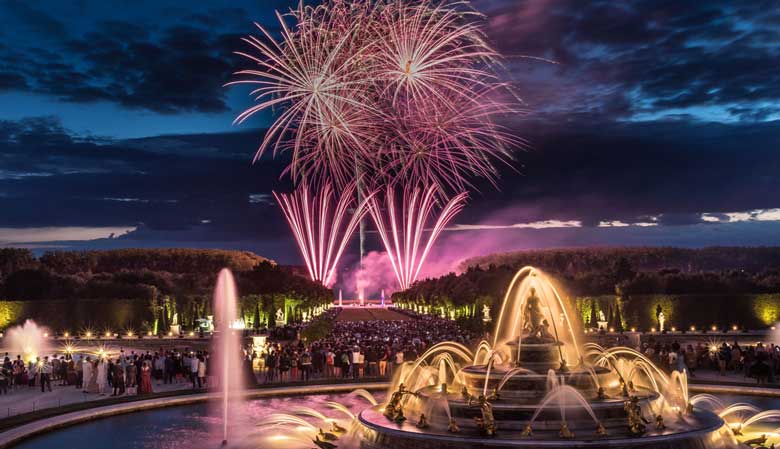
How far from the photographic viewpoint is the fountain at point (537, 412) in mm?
16703

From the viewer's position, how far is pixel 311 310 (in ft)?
349

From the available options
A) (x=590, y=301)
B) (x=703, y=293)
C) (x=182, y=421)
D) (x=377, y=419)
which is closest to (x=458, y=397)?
(x=377, y=419)

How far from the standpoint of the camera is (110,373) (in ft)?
98.7

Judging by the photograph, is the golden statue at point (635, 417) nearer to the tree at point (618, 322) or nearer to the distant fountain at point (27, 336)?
the distant fountain at point (27, 336)

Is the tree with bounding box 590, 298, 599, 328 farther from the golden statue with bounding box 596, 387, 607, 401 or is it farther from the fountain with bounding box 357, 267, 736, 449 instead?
the golden statue with bounding box 596, 387, 607, 401

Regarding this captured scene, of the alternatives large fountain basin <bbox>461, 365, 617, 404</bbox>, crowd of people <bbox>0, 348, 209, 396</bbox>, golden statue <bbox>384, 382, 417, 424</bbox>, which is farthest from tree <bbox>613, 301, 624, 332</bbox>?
golden statue <bbox>384, 382, 417, 424</bbox>

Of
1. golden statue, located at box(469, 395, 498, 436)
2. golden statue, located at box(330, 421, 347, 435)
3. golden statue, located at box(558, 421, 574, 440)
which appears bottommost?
golden statue, located at box(330, 421, 347, 435)

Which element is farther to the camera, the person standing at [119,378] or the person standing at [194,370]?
the person standing at [194,370]

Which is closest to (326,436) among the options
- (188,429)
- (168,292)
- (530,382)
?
(188,429)

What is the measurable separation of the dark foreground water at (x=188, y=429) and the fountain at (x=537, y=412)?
2966 mm

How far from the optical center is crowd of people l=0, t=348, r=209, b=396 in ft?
95.0

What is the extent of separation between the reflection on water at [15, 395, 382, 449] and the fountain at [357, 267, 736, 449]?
160 inches

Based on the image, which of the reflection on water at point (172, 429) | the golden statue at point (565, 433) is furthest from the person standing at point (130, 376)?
the golden statue at point (565, 433)

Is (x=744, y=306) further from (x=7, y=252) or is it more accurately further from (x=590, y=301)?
(x=7, y=252)
